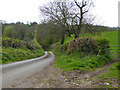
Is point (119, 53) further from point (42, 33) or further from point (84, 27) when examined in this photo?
point (42, 33)

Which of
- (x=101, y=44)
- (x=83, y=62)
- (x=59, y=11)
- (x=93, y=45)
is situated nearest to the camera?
(x=83, y=62)

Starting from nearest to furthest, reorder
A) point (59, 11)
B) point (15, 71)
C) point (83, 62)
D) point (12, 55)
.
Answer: point (15, 71), point (83, 62), point (12, 55), point (59, 11)

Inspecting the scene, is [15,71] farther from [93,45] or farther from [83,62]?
[93,45]

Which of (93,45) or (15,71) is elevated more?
(93,45)

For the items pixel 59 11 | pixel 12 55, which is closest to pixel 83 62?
pixel 12 55

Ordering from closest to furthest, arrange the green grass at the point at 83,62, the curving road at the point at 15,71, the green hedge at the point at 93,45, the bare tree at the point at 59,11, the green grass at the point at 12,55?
the curving road at the point at 15,71, the green grass at the point at 83,62, the green grass at the point at 12,55, the green hedge at the point at 93,45, the bare tree at the point at 59,11

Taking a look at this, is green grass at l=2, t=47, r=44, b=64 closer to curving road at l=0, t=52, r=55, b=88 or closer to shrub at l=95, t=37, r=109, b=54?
curving road at l=0, t=52, r=55, b=88

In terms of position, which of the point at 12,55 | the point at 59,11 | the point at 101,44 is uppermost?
the point at 59,11

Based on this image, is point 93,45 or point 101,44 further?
point 93,45

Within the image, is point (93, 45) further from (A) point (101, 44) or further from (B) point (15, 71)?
(B) point (15, 71)

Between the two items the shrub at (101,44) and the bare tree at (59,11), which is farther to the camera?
the bare tree at (59,11)

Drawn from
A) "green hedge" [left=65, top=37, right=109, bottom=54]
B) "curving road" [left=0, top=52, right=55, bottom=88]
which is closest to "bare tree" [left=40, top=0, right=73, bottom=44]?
"green hedge" [left=65, top=37, right=109, bottom=54]

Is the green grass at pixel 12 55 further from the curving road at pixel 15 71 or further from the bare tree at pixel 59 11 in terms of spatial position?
the bare tree at pixel 59 11

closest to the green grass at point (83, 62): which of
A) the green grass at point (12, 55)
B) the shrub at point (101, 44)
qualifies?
the shrub at point (101, 44)
